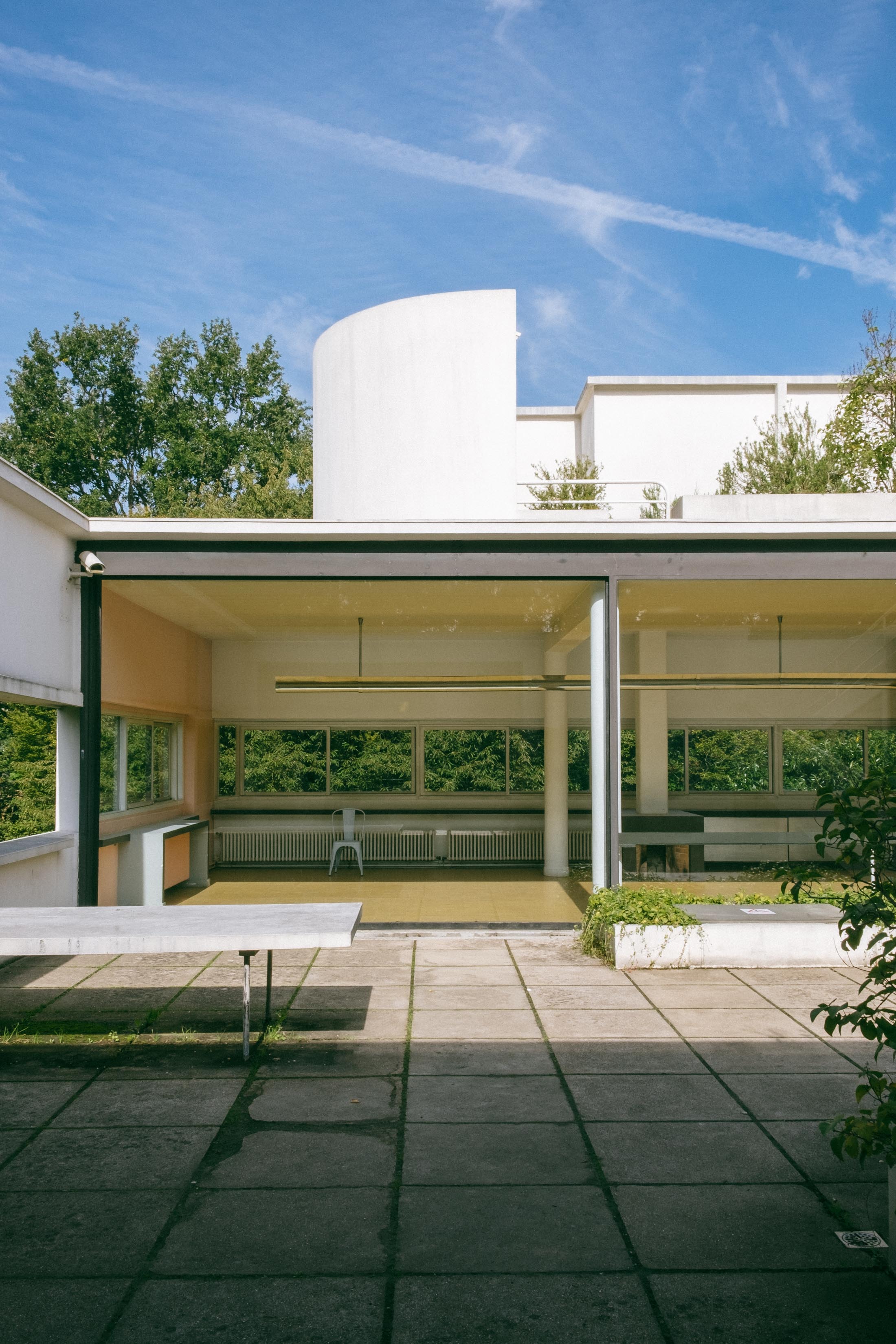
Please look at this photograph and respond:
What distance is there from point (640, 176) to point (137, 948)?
17.3 m

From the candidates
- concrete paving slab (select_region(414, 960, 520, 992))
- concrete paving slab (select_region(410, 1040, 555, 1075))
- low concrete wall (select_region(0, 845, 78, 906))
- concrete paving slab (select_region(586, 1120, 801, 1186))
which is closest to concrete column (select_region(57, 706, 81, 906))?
low concrete wall (select_region(0, 845, 78, 906))

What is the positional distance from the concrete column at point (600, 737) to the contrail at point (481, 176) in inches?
405

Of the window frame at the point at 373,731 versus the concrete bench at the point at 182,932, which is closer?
the concrete bench at the point at 182,932

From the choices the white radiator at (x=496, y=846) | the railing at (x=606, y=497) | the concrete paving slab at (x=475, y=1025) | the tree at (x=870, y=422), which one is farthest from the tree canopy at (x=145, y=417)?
the concrete paving slab at (x=475, y=1025)

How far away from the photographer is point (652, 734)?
9727mm

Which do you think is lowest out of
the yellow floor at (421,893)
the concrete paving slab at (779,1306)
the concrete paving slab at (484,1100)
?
the yellow floor at (421,893)

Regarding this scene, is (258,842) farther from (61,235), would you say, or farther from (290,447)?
(61,235)

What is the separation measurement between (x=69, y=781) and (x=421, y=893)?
3.77 m

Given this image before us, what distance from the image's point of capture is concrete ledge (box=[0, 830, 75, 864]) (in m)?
6.70

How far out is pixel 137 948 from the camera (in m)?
4.78

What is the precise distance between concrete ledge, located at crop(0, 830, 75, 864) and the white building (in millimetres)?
28

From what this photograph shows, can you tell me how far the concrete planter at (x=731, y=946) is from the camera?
7023 mm

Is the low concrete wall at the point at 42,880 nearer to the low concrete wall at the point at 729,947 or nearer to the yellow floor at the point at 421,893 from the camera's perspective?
the yellow floor at the point at 421,893

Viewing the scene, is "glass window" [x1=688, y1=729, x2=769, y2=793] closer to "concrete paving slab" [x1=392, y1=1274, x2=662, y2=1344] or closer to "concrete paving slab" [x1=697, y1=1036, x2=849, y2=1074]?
"concrete paving slab" [x1=697, y1=1036, x2=849, y2=1074]
